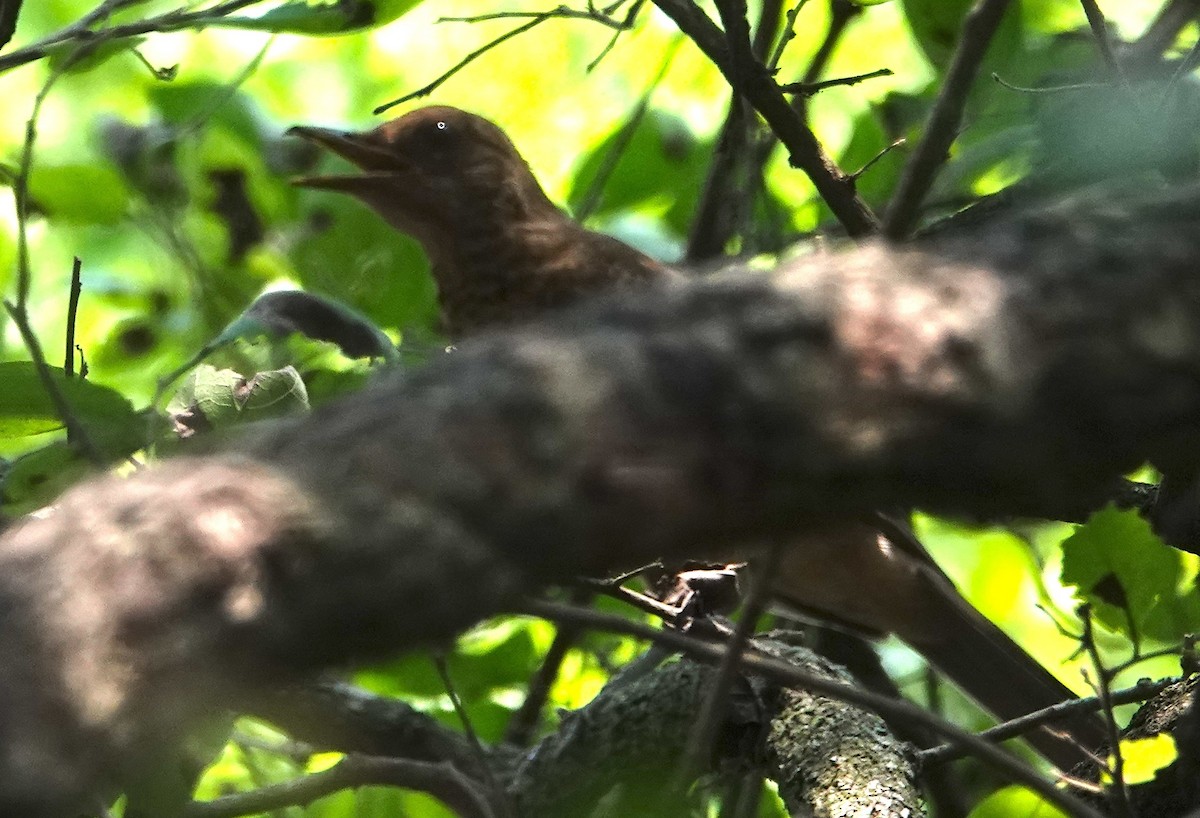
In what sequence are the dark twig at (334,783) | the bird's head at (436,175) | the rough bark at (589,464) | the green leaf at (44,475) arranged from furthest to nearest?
the bird's head at (436,175)
the dark twig at (334,783)
the green leaf at (44,475)
the rough bark at (589,464)

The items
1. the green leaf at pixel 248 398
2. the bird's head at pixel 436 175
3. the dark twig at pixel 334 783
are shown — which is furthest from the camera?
the bird's head at pixel 436 175

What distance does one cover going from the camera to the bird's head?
345 centimetres

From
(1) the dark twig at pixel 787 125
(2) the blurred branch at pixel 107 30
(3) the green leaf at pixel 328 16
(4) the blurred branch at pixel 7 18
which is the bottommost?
(1) the dark twig at pixel 787 125

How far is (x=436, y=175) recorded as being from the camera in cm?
351

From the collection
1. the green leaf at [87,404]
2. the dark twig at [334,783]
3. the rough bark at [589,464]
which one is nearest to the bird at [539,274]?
the dark twig at [334,783]

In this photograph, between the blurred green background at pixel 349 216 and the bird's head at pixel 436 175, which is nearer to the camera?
the blurred green background at pixel 349 216

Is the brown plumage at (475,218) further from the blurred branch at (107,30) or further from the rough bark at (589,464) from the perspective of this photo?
the rough bark at (589,464)

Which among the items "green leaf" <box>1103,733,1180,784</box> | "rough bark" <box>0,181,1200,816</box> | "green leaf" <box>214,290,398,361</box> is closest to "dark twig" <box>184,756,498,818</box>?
"green leaf" <box>214,290,398,361</box>

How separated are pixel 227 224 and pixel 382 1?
4.54ft

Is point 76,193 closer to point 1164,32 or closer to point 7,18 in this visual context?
point 7,18

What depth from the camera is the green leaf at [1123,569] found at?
6.49 ft

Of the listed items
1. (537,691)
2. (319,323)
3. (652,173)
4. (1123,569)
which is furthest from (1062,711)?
(652,173)

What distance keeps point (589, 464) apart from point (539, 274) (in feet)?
7.80

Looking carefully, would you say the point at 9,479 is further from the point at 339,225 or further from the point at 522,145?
the point at 522,145
